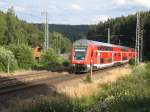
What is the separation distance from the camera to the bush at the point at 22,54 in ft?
155

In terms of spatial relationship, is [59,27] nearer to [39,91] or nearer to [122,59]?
[122,59]

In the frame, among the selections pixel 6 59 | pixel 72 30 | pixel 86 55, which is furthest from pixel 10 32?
pixel 86 55

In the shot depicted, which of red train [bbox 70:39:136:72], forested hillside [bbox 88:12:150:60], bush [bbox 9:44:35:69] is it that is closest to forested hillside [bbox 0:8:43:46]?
forested hillside [bbox 88:12:150:60]

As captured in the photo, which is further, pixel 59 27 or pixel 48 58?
pixel 59 27

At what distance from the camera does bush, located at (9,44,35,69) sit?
47375mm

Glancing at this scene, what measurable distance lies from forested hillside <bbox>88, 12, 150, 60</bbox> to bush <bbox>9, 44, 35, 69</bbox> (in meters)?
54.4

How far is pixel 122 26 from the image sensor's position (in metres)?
137

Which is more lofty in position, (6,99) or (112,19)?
(112,19)

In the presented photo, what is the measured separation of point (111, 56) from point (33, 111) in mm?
38150

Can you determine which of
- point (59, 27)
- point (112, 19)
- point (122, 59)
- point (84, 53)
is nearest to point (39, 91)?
point (84, 53)

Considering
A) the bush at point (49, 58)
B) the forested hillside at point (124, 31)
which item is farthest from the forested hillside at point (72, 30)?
the bush at point (49, 58)

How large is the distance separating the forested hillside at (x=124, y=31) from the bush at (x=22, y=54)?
5435cm

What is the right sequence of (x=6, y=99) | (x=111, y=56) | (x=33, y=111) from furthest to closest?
(x=111, y=56) < (x=6, y=99) < (x=33, y=111)

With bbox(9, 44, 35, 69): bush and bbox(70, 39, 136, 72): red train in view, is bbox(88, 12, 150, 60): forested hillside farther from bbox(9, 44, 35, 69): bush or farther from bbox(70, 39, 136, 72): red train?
bbox(70, 39, 136, 72): red train
